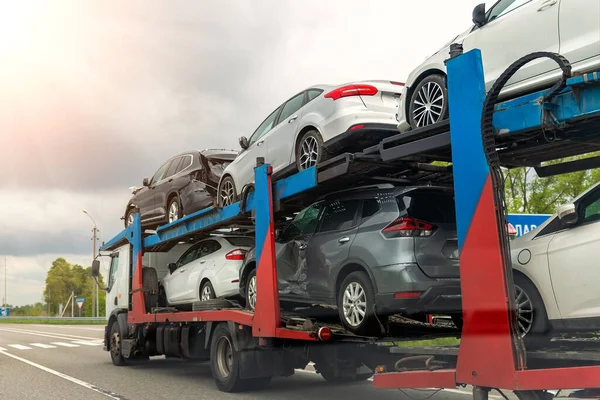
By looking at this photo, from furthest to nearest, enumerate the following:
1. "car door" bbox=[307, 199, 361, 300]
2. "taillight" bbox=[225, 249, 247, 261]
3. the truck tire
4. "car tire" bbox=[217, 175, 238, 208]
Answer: the truck tire → "car tire" bbox=[217, 175, 238, 208] → "taillight" bbox=[225, 249, 247, 261] → "car door" bbox=[307, 199, 361, 300]

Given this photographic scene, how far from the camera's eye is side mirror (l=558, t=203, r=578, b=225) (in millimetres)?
4336

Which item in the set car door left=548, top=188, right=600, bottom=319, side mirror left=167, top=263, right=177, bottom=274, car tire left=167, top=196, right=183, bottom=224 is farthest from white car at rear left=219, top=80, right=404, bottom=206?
side mirror left=167, top=263, right=177, bottom=274

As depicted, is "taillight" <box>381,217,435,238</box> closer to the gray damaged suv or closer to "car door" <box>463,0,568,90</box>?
the gray damaged suv

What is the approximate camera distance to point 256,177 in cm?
785

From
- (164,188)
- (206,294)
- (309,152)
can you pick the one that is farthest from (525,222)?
(164,188)

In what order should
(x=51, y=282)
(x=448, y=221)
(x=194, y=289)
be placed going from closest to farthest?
(x=448, y=221) → (x=194, y=289) → (x=51, y=282)

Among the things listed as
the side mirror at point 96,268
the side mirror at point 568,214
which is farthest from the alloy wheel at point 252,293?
the side mirror at point 96,268

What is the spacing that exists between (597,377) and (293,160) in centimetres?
468

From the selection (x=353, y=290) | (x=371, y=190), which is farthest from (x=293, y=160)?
(x=353, y=290)

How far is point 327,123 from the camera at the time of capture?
7090 mm

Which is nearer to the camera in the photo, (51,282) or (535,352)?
(535,352)

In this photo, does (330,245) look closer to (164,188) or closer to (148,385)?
(148,385)

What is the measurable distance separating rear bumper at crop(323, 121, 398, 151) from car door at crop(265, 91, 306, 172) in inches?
35.6

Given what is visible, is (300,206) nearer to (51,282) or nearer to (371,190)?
(371,190)
